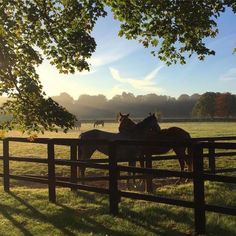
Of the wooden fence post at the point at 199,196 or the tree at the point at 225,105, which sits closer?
the wooden fence post at the point at 199,196

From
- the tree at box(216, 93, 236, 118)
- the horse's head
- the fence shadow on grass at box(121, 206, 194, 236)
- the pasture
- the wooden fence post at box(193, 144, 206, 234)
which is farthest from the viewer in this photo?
the tree at box(216, 93, 236, 118)

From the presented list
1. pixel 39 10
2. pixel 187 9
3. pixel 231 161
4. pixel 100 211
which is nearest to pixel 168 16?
pixel 187 9

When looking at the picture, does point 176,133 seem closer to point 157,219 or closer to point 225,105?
point 157,219

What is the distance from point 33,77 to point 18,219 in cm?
403

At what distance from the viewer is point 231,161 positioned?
24.5 metres

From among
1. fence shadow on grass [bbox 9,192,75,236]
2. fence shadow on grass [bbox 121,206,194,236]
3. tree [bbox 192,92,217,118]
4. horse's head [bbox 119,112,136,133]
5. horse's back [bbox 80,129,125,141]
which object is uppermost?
tree [bbox 192,92,217,118]

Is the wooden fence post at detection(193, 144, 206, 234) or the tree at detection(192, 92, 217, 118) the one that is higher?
the tree at detection(192, 92, 217, 118)

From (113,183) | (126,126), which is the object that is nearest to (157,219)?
(113,183)

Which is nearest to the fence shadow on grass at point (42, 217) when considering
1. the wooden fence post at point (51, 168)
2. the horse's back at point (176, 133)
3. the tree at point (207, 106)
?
the wooden fence post at point (51, 168)

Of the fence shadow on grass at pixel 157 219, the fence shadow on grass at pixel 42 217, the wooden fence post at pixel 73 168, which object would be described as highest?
the wooden fence post at pixel 73 168

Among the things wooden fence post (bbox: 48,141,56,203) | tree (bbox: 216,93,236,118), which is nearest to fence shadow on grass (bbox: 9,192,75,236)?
wooden fence post (bbox: 48,141,56,203)

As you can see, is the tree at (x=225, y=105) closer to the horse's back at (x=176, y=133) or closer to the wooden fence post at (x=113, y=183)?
the horse's back at (x=176, y=133)

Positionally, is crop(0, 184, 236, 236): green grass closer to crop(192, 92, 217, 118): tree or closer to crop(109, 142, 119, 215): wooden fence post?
crop(109, 142, 119, 215): wooden fence post

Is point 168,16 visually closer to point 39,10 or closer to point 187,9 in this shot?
point 187,9
